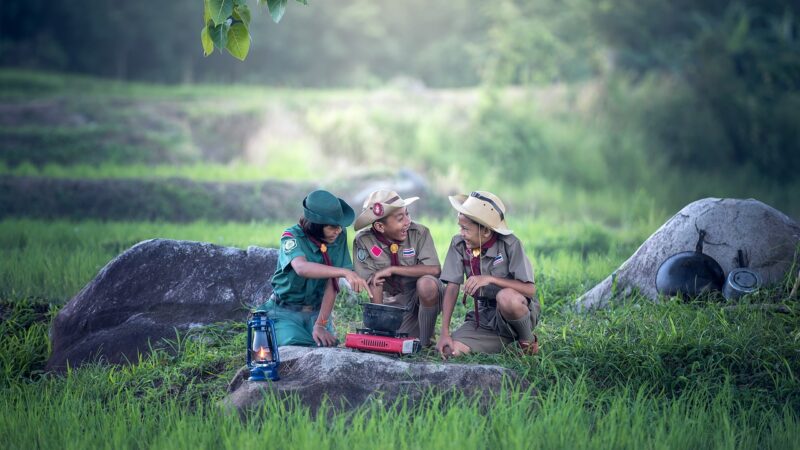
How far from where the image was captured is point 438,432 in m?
5.12

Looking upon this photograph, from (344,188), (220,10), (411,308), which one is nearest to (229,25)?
(220,10)

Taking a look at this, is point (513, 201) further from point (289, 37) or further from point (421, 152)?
point (289, 37)

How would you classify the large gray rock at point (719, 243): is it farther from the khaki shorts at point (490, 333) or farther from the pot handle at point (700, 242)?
the khaki shorts at point (490, 333)

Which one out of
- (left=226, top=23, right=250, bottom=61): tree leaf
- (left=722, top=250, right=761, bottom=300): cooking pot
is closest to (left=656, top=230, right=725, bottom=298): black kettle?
(left=722, top=250, right=761, bottom=300): cooking pot

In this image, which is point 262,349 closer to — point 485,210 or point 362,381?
point 362,381

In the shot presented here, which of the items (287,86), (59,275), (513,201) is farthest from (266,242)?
(287,86)

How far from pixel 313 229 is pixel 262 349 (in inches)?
39.8

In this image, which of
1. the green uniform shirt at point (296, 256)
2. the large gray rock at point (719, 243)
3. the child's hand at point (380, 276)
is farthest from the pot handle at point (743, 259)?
the green uniform shirt at point (296, 256)

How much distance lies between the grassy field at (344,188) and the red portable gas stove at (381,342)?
1.64 feet

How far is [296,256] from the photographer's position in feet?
21.0

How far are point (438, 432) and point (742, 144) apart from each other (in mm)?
17636

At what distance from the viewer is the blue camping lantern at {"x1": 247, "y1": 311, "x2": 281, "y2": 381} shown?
5.75 metres

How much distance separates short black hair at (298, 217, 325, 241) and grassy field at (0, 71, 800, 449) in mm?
1024

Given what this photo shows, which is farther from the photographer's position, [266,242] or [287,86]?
[287,86]
